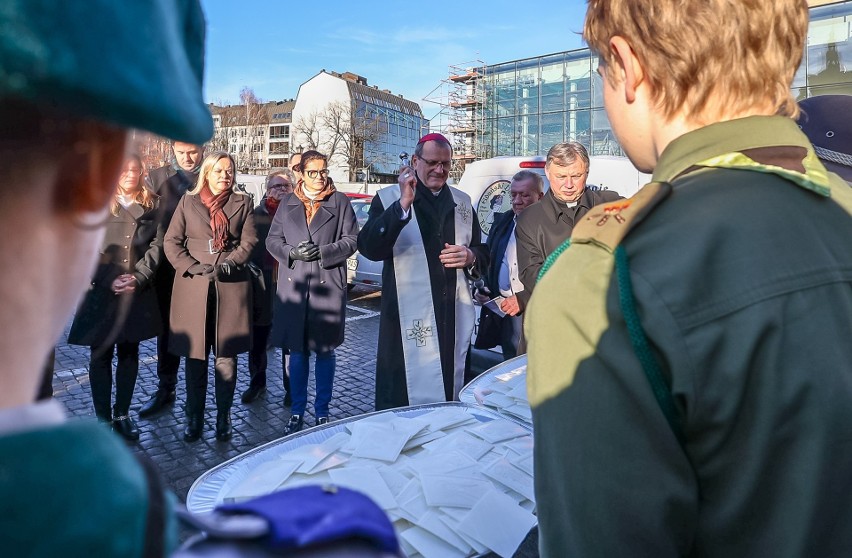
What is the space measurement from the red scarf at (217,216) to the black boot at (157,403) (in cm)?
146

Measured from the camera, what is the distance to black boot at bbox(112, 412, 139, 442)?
420 cm

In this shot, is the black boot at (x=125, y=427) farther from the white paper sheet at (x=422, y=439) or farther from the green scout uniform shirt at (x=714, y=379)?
the green scout uniform shirt at (x=714, y=379)

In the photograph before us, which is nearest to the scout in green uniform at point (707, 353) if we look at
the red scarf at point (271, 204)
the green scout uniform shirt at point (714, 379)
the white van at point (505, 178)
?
the green scout uniform shirt at point (714, 379)

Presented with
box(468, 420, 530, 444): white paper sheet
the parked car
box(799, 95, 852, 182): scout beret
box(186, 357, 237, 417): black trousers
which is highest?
box(799, 95, 852, 182): scout beret

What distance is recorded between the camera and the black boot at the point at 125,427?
4199 mm

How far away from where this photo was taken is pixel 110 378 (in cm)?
415

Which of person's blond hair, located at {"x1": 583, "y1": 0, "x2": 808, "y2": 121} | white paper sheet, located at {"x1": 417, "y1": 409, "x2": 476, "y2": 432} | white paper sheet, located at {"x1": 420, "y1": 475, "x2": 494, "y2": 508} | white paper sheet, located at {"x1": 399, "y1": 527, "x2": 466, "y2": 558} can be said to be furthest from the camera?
white paper sheet, located at {"x1": 417, "y1": 409, "x2": 476, "y2": 432}

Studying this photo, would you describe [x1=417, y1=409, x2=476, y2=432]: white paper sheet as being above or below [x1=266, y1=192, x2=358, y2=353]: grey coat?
below

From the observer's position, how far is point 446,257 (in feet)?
12.8

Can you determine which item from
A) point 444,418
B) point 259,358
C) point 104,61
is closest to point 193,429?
point 259,358

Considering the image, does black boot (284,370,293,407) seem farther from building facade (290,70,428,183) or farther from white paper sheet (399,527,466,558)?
building facade (290,70,428,183)

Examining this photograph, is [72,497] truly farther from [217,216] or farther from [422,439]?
[217,216]

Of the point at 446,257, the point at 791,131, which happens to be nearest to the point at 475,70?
the point at 446,257

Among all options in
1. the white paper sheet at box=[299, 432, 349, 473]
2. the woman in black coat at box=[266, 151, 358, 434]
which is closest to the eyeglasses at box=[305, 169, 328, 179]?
the woman in black coat at box=[266, 151, 358, 434]
